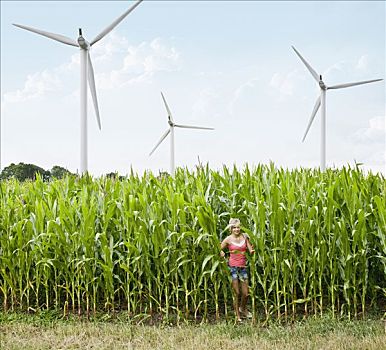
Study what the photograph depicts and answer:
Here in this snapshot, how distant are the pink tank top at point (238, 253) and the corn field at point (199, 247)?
16 centimetres

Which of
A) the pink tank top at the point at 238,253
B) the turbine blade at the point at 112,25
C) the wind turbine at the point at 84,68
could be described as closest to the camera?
the pink tank top at the point at 238,253

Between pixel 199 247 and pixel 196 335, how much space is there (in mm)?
1313

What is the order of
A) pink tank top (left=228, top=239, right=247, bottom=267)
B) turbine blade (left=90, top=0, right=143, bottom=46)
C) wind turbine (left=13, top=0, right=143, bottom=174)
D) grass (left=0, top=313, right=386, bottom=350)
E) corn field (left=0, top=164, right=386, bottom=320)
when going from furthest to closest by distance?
turbine blade (left=90, top=0, right=143, bottom=46) < wind turbine (left=13, top=0, right=143, bottom=174) < corn field (left=0, top=164, right=386, bottom=320) < pink tank top (left=228, top=239, right=247, bottom=267) < grass (left=0, top=313, right=386, bottom=350)

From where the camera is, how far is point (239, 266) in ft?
23.0

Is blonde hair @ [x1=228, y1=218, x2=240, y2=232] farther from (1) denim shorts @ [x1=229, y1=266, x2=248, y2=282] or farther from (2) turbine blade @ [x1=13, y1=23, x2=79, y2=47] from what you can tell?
(2) turbine blade @ [x1=13, y1=23, x2=79, y2=47]

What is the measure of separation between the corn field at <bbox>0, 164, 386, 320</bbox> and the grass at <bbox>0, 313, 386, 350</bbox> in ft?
0.93

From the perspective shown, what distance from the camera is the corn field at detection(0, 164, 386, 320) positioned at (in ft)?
23.6

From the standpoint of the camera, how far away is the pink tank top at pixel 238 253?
23.0 ft

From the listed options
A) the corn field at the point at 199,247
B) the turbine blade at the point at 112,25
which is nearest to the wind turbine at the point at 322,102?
the turbine blade at the point at 112,25

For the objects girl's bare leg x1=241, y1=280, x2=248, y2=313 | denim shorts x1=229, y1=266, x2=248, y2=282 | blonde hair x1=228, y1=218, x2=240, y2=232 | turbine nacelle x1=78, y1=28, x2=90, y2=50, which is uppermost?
turbine nacelle x1=78, y1=28, x2=90, y2=50

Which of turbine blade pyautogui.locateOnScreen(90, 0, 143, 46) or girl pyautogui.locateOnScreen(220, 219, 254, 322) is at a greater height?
turbine blade pyautogui.locateOnScreen(90, 0, 143, 46)

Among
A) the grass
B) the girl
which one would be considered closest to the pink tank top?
the girl

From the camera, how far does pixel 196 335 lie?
21.9ft

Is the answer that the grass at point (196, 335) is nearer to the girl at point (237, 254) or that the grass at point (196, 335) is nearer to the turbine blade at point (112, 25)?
the girl at point (237, 254)
